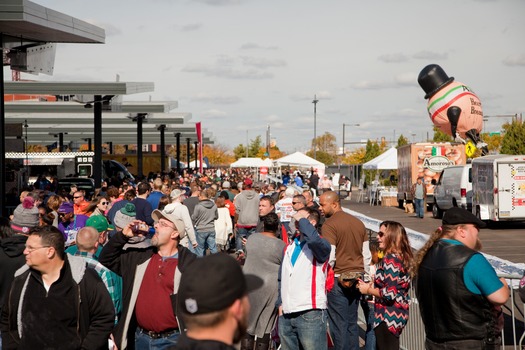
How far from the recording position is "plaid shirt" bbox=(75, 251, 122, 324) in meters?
6.13

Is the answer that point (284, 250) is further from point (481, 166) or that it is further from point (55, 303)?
point (481, 166)

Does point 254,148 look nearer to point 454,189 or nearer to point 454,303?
point 454,189

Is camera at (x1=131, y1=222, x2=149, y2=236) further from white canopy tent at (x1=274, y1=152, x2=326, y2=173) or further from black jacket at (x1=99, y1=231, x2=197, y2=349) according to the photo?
white canopy tent at (x1=274, y1=152, x2=326, y2=173)

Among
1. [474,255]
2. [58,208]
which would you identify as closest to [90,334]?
[474,255]

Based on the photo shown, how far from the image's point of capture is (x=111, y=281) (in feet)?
20.3

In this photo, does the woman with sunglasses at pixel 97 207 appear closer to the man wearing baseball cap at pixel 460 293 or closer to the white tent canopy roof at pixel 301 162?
the man wearing baseball cap at pixel 460 293

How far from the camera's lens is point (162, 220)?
654cm

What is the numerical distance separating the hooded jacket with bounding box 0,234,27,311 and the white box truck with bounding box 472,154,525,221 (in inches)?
952

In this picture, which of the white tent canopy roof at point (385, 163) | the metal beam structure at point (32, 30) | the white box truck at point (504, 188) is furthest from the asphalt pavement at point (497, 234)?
the metal beam structure at point (32, 30)

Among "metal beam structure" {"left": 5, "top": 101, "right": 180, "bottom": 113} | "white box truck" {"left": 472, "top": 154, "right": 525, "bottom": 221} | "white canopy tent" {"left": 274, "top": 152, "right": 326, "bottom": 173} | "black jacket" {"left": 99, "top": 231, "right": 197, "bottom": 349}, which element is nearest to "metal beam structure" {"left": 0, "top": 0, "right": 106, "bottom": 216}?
"black jacket" {"left": 99, "top": 231, "right": 197, "bottom": 349}

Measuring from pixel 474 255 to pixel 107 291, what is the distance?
252cm

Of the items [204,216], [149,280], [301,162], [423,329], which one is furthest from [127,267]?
[301,162]

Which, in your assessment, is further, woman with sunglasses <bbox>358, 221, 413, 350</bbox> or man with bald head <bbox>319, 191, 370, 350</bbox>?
man with bald head <bbox>319, 191, 370, 350</bbox>

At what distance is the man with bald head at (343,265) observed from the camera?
30.3ft
